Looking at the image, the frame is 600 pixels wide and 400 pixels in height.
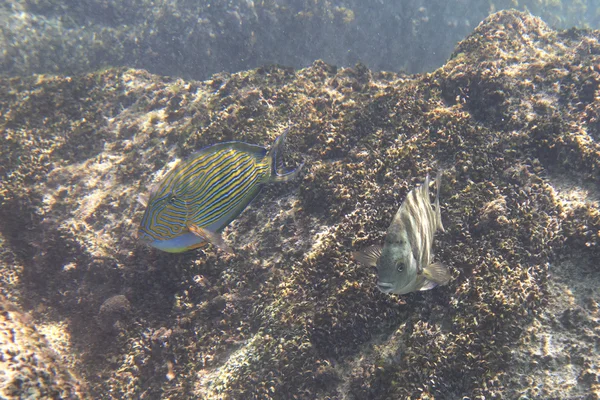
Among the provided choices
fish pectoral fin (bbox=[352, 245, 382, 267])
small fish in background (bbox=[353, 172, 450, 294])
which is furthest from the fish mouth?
fish pectoral fin (bbox=[352, 245, 382, 267])

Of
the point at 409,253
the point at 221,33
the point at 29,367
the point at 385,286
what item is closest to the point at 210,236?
the point at 385,286

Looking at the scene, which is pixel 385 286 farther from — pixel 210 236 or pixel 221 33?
pixel 221 33

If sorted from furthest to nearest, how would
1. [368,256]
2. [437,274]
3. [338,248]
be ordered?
[338,248] < [368,256] < [437,274]

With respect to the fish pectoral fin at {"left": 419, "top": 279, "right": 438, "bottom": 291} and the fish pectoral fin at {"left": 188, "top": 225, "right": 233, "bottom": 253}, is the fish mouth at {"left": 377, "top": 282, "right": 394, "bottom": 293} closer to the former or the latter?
the fish pectoral fin at {"left": 419, "top": 279, "right": 438, "bottom": 291}

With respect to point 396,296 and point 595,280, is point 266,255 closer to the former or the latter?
point 396,296

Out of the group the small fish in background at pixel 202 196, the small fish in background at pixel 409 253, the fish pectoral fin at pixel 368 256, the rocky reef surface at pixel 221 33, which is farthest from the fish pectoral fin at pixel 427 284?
the rocky reef surface at pixel 221 33

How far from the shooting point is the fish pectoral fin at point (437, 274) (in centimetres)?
196

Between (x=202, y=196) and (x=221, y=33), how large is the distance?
1202 cm

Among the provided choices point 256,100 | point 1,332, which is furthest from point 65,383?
point 256,100

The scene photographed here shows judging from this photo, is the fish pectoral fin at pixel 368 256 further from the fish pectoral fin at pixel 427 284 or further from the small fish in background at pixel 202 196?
the small fish in background at pixel 202 196

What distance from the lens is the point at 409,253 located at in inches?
72.6

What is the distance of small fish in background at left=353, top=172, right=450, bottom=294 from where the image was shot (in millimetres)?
1803

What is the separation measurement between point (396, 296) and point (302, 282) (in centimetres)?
100

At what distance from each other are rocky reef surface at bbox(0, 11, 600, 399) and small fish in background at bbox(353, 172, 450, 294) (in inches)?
44.2
